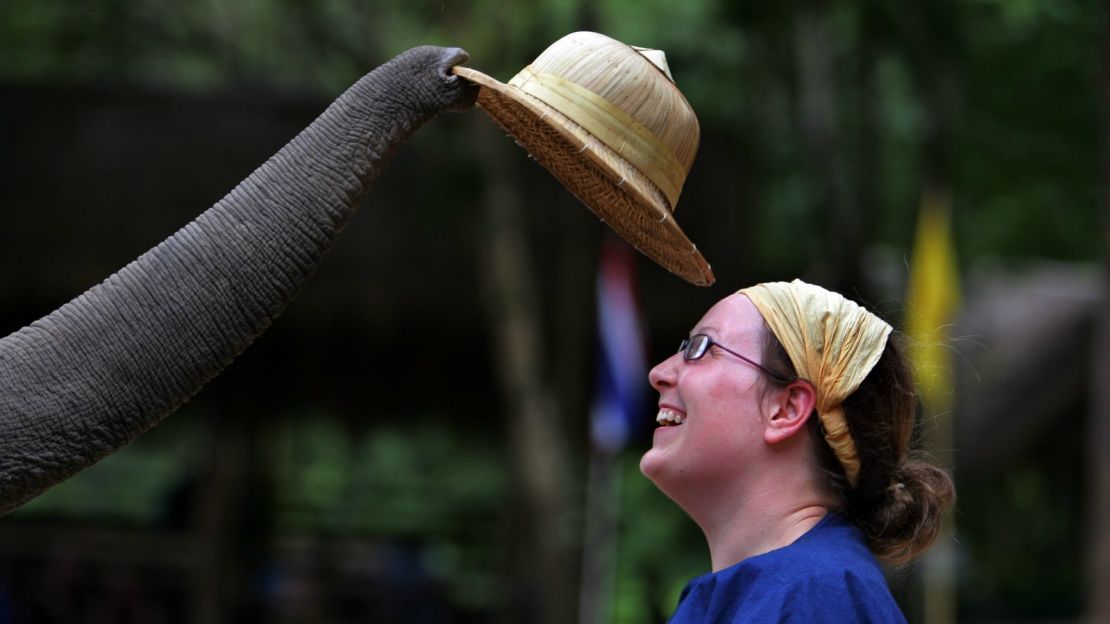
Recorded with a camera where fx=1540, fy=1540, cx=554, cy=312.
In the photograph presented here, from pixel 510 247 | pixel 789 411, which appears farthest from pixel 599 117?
pixel 510 247

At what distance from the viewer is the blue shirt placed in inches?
79.4

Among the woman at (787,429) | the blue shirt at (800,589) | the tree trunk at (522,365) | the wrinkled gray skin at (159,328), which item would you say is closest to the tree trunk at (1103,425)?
the tree trunk at (522,365)

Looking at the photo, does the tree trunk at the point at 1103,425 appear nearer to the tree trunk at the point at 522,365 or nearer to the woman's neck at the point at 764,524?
the tree trunk at the point at 522,365

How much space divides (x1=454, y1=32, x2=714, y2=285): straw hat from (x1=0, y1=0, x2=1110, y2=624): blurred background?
5171 mm

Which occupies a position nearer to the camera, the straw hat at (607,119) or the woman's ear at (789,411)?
the straw hat at (607,119)

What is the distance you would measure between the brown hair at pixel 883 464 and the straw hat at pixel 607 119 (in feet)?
0.98

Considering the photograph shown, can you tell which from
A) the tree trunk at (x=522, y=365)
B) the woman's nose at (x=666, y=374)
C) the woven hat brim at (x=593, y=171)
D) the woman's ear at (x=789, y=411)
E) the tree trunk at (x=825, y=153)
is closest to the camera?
the woven hat brim at (x=593, y=171)

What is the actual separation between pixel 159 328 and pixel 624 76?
0.75 m

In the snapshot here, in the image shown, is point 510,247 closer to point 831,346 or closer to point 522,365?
point 522,365

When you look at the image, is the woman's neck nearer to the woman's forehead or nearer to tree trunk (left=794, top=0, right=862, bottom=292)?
the woman's forehead

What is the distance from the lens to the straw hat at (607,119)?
7.18 feet

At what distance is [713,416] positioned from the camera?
2.32m

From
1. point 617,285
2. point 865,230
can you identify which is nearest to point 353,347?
point 617,285

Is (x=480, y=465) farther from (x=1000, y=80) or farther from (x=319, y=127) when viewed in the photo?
(x=319, y=127)
